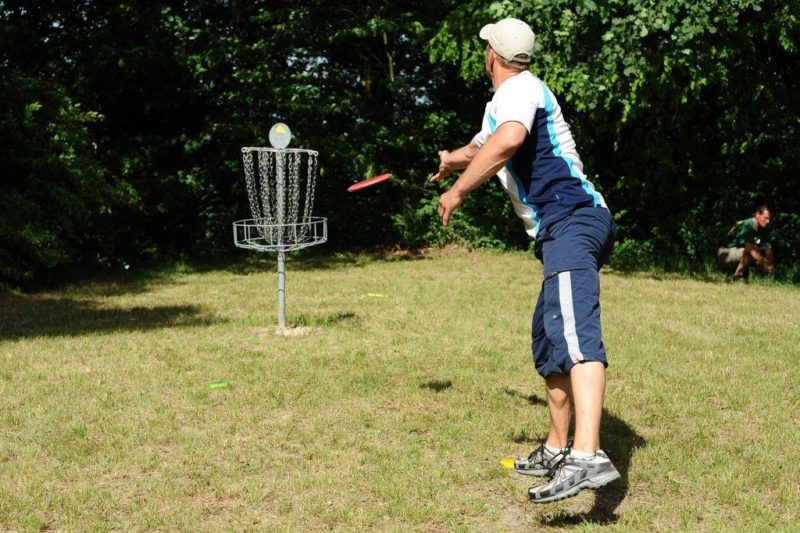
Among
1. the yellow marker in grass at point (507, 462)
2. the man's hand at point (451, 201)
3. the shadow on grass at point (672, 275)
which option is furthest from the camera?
the shadow on grass at point (672, 275)

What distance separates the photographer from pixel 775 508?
362 cm

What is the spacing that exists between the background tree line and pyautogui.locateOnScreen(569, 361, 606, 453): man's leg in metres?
7.29

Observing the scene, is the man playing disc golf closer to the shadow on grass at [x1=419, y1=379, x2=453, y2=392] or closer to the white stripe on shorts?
the white stripe on shorts

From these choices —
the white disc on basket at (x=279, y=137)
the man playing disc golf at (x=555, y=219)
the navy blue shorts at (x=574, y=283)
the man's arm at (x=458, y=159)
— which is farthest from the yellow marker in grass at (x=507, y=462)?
the white disc on basket at (x=279, y=137)

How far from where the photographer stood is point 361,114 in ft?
48.4

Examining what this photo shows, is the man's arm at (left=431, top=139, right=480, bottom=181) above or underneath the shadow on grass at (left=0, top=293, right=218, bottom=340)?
above

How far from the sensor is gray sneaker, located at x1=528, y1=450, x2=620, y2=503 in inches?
127

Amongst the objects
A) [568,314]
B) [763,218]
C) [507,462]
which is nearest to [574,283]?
[568,314]

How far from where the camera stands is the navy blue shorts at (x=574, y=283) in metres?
3.36

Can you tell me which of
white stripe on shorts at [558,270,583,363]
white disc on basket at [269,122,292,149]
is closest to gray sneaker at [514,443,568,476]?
white stripe on shorts at [558,270,583,363]

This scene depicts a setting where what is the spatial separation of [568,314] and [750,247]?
29.8ft

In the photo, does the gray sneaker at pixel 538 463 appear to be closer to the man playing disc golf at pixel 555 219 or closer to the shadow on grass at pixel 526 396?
the man playing disc golf at pixel 555 219

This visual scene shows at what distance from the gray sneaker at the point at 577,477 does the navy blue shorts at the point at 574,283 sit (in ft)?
1.27

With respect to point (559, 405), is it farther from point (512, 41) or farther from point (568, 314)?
point (512, 41)
